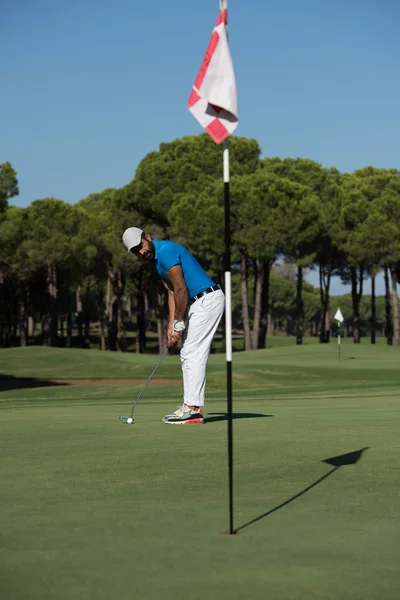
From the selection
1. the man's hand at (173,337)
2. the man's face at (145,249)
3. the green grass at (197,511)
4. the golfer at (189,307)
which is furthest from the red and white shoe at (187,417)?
the man's face at (145,249)

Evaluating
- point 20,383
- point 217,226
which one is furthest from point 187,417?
point 217,226

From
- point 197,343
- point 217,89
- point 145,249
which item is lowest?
point 197,343

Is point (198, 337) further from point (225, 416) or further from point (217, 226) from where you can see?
point (217, 226)

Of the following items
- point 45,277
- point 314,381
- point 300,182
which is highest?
point 300,182

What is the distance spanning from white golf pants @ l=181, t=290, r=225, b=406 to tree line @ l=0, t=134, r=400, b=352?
4930 cm

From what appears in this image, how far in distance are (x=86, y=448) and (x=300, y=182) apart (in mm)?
61181

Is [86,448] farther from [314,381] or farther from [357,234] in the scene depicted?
[357,234]

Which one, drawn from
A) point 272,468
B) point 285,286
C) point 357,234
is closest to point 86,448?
point 272,468

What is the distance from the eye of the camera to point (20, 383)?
36.2 metres

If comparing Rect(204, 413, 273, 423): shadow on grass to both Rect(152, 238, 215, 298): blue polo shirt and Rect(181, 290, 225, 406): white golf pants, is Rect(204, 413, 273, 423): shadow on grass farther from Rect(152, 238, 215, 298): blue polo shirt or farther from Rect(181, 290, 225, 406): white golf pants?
Rect(152, 238, 215, 298): blue polo shirt

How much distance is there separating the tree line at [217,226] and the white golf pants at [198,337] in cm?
4930

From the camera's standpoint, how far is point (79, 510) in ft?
19.2

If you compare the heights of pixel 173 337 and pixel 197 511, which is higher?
pixel 173 337

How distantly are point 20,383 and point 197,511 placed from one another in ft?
102
